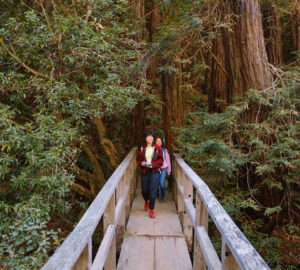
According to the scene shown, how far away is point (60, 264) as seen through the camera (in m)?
1.36

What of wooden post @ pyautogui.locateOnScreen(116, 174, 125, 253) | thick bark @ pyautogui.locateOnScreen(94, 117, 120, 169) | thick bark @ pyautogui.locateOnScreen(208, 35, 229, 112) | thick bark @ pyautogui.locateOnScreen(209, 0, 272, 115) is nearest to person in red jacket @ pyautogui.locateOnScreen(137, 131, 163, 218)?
wooden post @ pyautogui.locateOnScreen(116, 174, 125, 253)

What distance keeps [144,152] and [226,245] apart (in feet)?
10.5

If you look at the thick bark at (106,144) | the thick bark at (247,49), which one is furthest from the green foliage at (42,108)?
the thick bark at (247,49)

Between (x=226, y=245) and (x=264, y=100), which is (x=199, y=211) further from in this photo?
(x=264, y=100)

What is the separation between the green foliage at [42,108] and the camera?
137 inches

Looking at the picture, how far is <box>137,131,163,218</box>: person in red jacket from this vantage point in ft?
16.0

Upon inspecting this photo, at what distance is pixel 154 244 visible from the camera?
3.84 m

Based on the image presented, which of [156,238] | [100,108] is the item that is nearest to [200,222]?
[156,238]

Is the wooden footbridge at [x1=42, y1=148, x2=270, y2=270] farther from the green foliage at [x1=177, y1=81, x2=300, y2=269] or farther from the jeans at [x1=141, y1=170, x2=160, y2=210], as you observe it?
the green foliage at [x1=177, y1=81, x2=300, y2=269]

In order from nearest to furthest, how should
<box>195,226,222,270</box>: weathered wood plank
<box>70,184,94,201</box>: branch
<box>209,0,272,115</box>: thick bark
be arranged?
<box>195,226,222,270</box>: weathered wood plank
<box>209,0,272,115</box>: thick bark
<box>70,184,94,201</box>: branch

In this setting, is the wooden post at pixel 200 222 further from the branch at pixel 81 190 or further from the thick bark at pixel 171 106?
the branch at pixel 81 190

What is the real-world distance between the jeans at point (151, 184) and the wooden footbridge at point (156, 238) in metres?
0.38

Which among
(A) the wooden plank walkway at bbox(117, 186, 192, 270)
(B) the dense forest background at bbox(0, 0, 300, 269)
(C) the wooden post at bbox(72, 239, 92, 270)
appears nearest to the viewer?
(C) the wooden post at bbox(72, 239, 92, 270)

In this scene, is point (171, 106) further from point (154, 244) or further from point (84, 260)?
point (84, 260)
